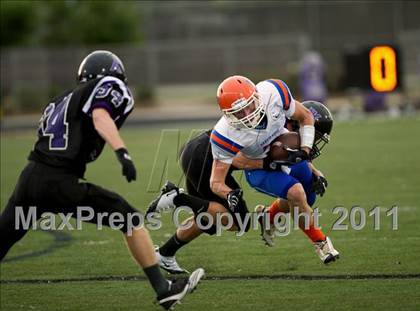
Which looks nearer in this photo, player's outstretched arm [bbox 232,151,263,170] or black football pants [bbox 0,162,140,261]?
black football pants [bbox 0,162,140,261]

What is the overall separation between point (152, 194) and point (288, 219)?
2.67 metres

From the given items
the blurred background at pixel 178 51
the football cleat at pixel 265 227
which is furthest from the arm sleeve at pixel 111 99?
the blurred background at pixel 178 51

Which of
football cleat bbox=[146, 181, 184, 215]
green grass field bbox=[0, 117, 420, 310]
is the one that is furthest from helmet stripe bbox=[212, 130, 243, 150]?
green grass field bbox=[0, 117, 420, 310]

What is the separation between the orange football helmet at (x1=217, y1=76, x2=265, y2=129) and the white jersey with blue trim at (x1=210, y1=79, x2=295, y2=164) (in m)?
0.10

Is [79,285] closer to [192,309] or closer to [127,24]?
[192,309]

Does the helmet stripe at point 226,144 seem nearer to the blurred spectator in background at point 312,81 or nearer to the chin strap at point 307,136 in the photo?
the chin strap at point 307,136

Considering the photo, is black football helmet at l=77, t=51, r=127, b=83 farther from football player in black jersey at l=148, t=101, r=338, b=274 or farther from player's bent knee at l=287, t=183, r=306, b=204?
player's bent knee at l=287, t=183, r=306, b=204

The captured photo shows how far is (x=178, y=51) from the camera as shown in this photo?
93.7 feet

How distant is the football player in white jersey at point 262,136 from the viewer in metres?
5.64

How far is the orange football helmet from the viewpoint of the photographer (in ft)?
18.4

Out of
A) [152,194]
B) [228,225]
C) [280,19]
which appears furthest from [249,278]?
[280,19]

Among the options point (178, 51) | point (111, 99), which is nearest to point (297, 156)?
point (111, 99)

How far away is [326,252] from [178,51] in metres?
23.3

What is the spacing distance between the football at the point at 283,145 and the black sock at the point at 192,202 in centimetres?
58
